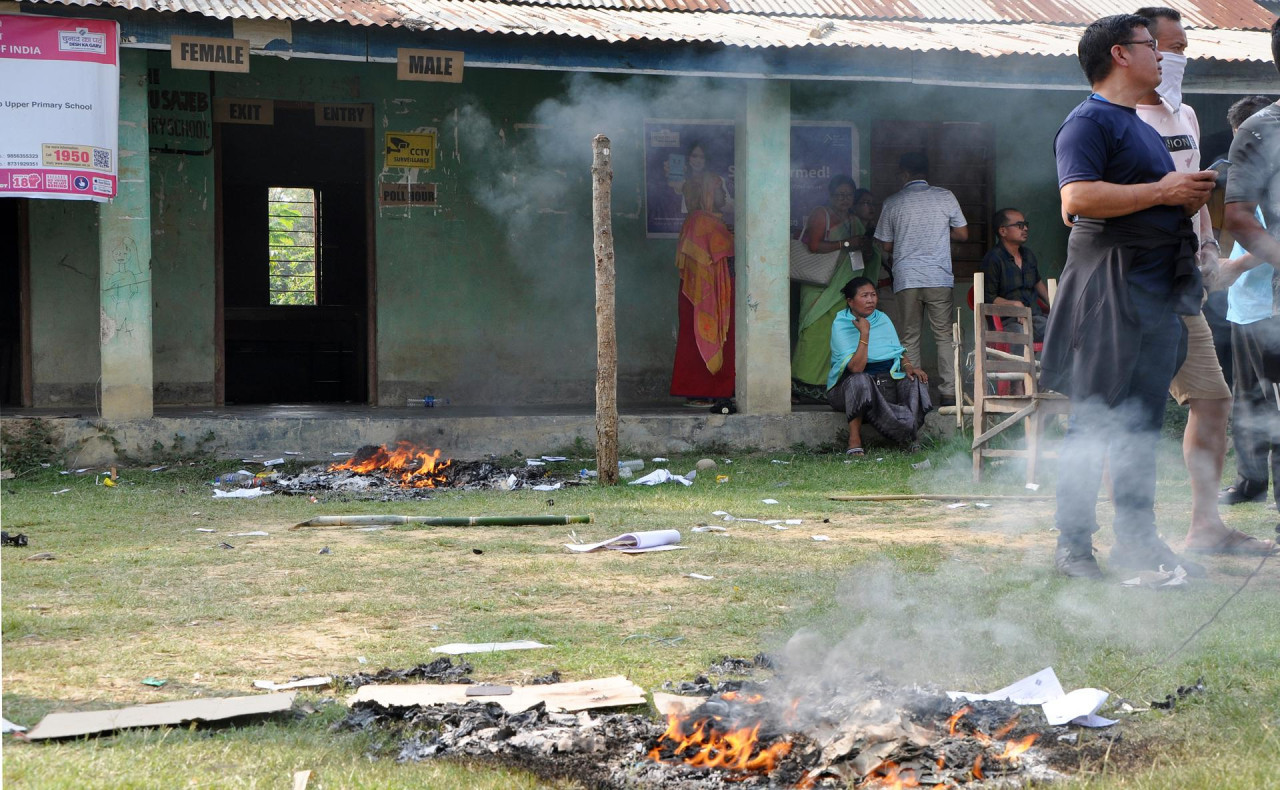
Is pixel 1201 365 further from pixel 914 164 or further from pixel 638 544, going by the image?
pixel 914 164

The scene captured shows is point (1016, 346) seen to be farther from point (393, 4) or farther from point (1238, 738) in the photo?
point (1238, 738)

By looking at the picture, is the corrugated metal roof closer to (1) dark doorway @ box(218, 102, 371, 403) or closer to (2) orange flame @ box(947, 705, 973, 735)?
(1) dark doorway @ box(218, 102, 371, 403)

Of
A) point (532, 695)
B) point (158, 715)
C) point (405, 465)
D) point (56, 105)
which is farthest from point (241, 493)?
point (532, 695)

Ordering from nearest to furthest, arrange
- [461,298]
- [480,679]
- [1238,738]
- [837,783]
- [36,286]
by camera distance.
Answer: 1. [837,783]
2. [1238,738]
3. [480,679]
4. [36,286]
5. [461,298]

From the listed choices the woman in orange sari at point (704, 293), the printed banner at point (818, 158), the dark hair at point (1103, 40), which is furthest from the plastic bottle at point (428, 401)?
the dark hair at point (1103, 40)

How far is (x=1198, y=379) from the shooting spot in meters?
5.06

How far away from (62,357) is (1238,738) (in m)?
9.89

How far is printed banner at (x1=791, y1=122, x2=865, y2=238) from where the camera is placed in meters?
11.5

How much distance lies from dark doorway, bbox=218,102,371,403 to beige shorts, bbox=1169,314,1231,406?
35.1 feet

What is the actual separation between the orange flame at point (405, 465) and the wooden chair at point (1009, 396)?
11.7 ft

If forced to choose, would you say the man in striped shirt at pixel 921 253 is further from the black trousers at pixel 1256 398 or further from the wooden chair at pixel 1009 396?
the black trousers at pixel 1256 398

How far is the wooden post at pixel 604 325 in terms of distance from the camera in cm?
823

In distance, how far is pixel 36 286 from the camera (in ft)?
34.2

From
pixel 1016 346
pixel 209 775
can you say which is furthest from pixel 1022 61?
pixel 209 775
